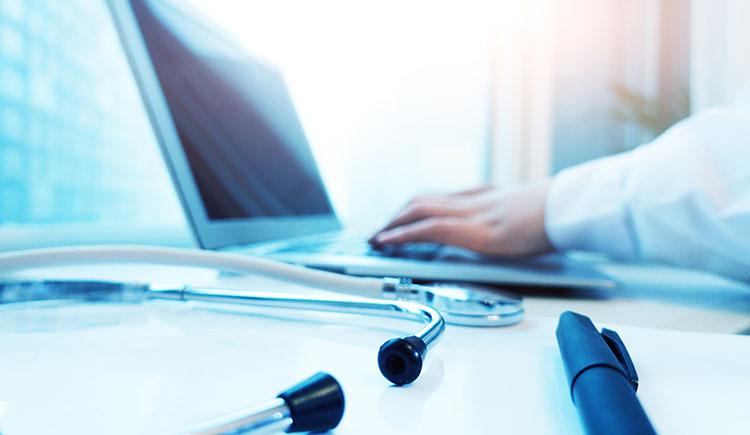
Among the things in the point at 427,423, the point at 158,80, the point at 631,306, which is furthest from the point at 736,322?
the point at 158,80

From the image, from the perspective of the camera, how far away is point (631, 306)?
1.40 feet

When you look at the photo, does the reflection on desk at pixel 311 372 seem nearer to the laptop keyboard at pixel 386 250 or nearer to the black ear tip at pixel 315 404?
the black ear tip at pixel 315 404

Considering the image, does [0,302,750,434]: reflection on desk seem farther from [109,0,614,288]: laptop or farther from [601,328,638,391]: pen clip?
[109,0,614,288]: laptop

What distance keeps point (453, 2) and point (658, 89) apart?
29.7 inches

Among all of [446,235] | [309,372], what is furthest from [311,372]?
[446,235]

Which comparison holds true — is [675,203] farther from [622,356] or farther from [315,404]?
[315,404]

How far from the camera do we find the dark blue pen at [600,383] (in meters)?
0.15

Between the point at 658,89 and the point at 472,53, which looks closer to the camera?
the point at 472,53

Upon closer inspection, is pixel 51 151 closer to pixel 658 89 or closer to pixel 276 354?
pixel 276 354

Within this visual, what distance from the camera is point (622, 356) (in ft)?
0.74

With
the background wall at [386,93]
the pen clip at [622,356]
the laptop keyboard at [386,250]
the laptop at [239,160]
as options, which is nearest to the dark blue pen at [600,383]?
the pen clip at [622,356]

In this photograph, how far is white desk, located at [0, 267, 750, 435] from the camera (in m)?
0.18

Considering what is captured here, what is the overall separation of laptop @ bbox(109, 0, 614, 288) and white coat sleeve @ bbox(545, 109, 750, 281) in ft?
0.15

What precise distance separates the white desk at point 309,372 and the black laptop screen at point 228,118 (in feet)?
0.88
